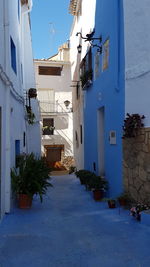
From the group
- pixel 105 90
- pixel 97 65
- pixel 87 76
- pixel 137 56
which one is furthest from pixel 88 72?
pixel 137 56

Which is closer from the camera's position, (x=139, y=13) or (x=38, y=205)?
(x=139, y=13)

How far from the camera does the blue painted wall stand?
6715 millimetres

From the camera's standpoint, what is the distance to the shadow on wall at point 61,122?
19.4 m

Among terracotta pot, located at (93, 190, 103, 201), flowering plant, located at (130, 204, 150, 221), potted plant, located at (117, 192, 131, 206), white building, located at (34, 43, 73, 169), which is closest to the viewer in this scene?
flowering plant, located at (130, 204, 150, 221)

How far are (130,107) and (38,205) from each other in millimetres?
3596

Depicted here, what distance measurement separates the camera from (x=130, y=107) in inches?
246

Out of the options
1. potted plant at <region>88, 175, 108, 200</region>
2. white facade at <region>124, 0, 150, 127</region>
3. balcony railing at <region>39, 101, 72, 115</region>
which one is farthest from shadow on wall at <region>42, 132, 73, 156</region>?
white facade at <region>124, 0, 150, 127</region>

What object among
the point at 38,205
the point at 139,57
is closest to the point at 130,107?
the point at 139,57

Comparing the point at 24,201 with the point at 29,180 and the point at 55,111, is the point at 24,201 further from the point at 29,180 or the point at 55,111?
the point at 55,111

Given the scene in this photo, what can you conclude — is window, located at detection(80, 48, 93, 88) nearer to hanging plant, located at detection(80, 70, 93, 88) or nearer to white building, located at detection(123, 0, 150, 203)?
hanging plant, located at detection(80, 70, 93, 88)

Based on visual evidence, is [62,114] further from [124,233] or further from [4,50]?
[124,233]

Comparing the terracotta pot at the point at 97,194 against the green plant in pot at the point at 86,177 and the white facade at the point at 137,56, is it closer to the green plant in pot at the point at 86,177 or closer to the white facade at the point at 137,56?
the green plant in pot at the point at 86,177

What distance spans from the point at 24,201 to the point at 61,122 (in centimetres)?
1326

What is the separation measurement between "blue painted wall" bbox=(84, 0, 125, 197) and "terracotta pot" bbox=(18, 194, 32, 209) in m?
2.45
